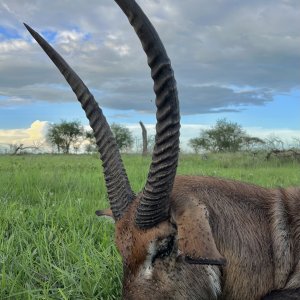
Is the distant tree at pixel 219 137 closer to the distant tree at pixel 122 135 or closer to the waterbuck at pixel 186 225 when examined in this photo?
the distant tree at pixel 122 135

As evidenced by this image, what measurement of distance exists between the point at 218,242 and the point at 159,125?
101cm

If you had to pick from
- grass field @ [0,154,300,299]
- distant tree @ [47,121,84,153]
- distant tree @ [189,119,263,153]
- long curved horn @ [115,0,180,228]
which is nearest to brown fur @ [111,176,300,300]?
long curved horn @ [115,0,180,228]

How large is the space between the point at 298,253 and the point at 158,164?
1250mm

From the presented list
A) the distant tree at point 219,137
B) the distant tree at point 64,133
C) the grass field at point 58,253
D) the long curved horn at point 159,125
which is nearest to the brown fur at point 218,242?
the long curved horn at point 159,125

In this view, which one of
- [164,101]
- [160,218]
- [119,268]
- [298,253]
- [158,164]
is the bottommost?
[119,268]

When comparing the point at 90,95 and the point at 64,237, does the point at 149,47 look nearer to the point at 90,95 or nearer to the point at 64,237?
the point at 90,95

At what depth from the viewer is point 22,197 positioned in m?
9.09

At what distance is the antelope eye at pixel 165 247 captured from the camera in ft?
10.7

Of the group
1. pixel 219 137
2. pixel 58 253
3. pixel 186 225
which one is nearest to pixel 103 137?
pixel 186 225

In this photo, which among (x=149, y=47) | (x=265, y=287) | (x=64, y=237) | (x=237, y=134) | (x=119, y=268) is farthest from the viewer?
(x=237, y=134)

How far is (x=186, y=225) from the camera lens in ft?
10.5

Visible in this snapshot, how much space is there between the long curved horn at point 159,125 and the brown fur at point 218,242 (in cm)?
10

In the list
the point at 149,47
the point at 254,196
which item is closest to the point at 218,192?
the point at 254,196

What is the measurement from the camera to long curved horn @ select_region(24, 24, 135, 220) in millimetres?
3805
